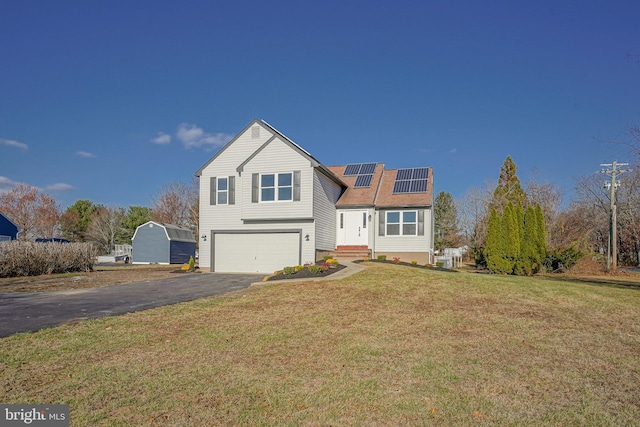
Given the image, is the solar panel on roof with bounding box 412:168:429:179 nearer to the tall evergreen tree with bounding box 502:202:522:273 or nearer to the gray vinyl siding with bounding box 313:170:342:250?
the gray vinyl siding with bounding box 313:170:342:250

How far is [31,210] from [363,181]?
44514 millimetres

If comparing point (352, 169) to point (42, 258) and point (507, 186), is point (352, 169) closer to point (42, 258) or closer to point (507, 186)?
point (42, 258)

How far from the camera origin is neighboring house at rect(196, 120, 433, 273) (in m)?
20.4

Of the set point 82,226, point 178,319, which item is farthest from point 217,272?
point 82,226

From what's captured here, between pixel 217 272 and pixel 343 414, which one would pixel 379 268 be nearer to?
pixel 217 272

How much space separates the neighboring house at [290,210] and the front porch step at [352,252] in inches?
2.4

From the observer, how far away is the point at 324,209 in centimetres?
2147

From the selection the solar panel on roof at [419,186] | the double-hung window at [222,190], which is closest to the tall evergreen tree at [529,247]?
the solar panel on roof at [419,186]

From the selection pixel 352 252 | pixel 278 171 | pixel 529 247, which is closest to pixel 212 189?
pixel 278 171

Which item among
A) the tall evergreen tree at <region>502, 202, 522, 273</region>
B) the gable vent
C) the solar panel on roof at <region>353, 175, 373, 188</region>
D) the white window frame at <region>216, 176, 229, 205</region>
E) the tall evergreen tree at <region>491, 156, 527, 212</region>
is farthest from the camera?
the tall evergreen tree at <region>491, 156, 527, 212</region>

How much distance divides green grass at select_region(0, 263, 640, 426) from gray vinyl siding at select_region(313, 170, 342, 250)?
10.5 meters

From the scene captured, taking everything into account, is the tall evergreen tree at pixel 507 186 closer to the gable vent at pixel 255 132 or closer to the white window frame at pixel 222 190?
the gable vent at pixel 255 132

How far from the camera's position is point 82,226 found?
58.0m

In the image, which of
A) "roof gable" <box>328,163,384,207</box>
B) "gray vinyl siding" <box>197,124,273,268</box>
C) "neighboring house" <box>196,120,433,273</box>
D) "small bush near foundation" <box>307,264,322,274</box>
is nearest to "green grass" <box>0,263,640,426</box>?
"small bush near foundation" <box>307,264,322,274</box>
